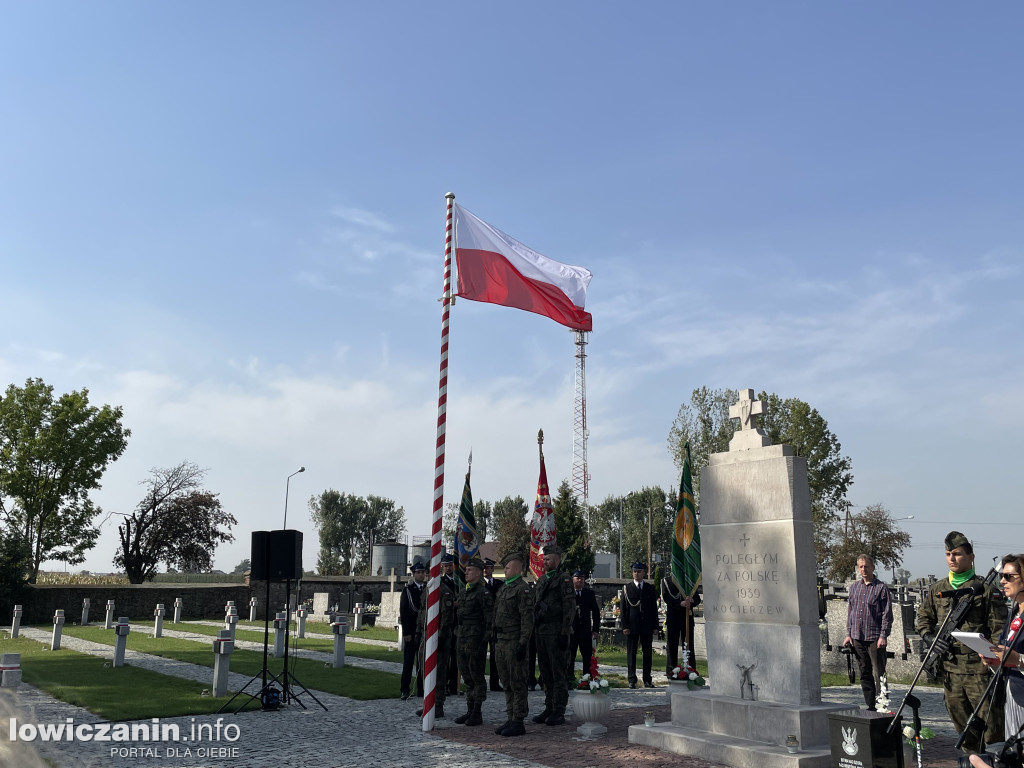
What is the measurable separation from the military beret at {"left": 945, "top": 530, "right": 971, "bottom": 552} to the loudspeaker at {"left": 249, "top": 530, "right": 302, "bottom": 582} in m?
8.23

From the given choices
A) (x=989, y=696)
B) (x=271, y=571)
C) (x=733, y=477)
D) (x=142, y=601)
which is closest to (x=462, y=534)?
(x=271, y=571)

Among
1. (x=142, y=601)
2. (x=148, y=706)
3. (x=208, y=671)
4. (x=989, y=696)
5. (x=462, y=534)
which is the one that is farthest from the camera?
Result: (x=142, y=601)

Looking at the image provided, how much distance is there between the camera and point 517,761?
7.97 metres

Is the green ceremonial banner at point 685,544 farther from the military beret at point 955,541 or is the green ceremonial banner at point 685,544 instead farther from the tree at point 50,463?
the tree at point 50,463

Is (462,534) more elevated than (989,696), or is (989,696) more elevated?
(462,534)

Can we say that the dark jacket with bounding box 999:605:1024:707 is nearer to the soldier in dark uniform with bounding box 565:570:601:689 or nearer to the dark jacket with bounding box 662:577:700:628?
the soldier in dark uniform with bounding box 565:570:601:689

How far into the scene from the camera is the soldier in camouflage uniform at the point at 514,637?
952cm

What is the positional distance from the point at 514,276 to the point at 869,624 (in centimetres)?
690

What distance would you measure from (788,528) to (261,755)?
5887 mm

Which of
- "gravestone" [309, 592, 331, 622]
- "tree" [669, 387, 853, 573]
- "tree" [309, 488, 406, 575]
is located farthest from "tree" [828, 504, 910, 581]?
"tree" [309, 488, 406, 575]

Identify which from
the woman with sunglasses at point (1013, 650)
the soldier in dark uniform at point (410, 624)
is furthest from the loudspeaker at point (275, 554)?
the woman with sunglasses at point (1013, 650)

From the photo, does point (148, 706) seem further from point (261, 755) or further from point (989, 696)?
point (989, 696)

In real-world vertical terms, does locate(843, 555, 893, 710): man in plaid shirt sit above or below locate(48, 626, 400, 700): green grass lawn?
above

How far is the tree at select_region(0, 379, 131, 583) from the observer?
1522 inches
